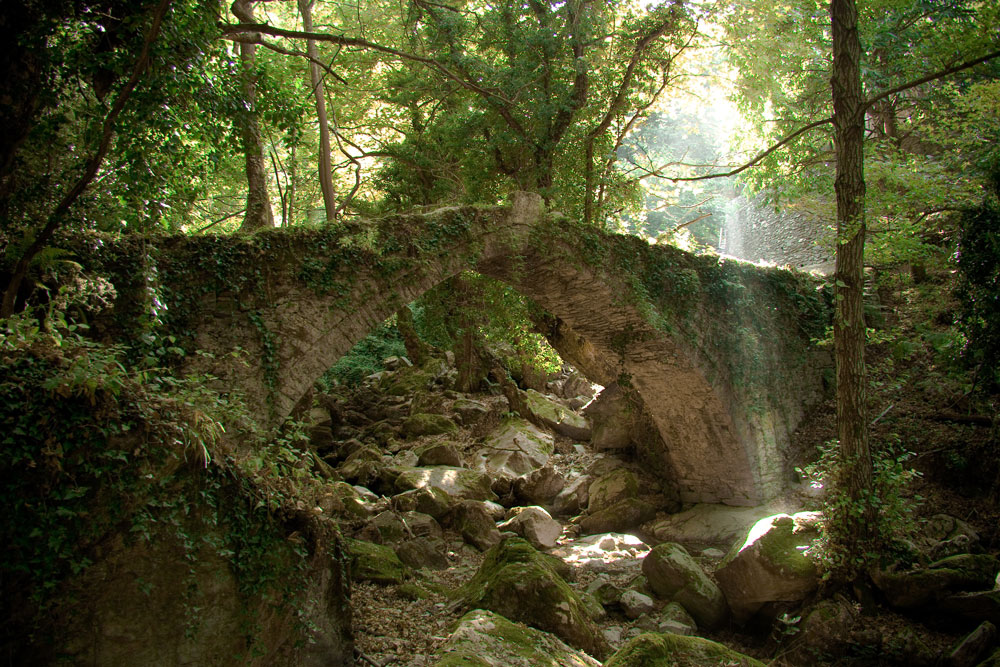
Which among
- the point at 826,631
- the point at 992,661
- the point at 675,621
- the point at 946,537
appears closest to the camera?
the point at 992,661

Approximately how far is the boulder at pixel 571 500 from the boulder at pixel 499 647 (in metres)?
5.18

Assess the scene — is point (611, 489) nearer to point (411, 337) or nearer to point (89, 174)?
point (411, 337)

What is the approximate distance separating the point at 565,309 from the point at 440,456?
3.26 meters

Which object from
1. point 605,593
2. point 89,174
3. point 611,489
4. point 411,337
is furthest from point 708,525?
point 89,174

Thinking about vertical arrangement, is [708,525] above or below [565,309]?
below

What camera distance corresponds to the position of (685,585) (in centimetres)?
574

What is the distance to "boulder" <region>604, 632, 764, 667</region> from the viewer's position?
335cm

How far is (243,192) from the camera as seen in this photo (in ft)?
41.2

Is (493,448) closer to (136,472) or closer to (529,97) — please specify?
(529,97)

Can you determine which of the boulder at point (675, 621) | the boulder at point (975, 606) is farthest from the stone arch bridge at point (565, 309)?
the boulder at point (975, 606)

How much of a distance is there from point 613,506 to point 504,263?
4.17 metres

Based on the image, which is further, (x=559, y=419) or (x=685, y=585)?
(x=559, y=419)

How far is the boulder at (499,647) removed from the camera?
117 inches

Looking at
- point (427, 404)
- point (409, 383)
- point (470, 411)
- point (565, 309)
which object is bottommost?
point (470, 411)
